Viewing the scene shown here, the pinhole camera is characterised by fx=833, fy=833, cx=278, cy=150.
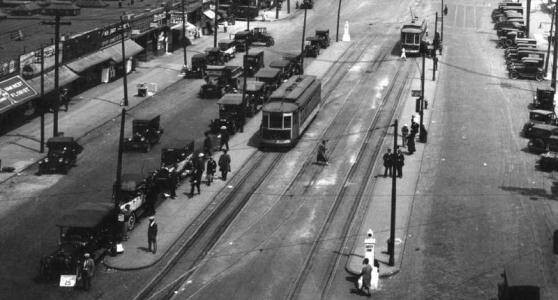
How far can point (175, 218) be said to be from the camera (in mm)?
40469

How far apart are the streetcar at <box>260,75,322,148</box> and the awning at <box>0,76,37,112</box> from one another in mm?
16772

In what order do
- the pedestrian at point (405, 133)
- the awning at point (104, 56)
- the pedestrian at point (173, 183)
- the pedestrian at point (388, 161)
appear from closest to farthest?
the pedestrian at point (173, 183), the pedestrian at point (388, 161), the pedestrian at point (405, 133), the awning at point (104, 56)

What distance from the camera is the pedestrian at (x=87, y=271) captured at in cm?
3219

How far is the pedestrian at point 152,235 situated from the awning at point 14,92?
915 inches

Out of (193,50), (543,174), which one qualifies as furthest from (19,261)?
(193,50)

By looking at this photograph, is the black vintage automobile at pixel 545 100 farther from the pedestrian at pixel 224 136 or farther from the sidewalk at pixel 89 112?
the sidewalk at pixel 89 112

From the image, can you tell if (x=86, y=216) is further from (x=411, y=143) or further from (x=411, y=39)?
(x=411, y=39)

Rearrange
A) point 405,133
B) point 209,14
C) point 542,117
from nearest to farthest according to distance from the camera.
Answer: point 405,133
point 542,117
point 209,14

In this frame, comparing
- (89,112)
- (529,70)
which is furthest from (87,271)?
(529,70)

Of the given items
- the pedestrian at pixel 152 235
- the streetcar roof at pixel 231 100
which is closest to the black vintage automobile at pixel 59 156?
the streetcar roof at pixel 231 100

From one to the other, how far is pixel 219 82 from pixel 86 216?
3558cm

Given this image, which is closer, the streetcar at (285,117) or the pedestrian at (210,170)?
the pedestrian at (210,170)

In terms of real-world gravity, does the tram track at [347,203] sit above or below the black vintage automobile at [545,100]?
below

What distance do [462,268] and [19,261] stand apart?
61.0 feet
